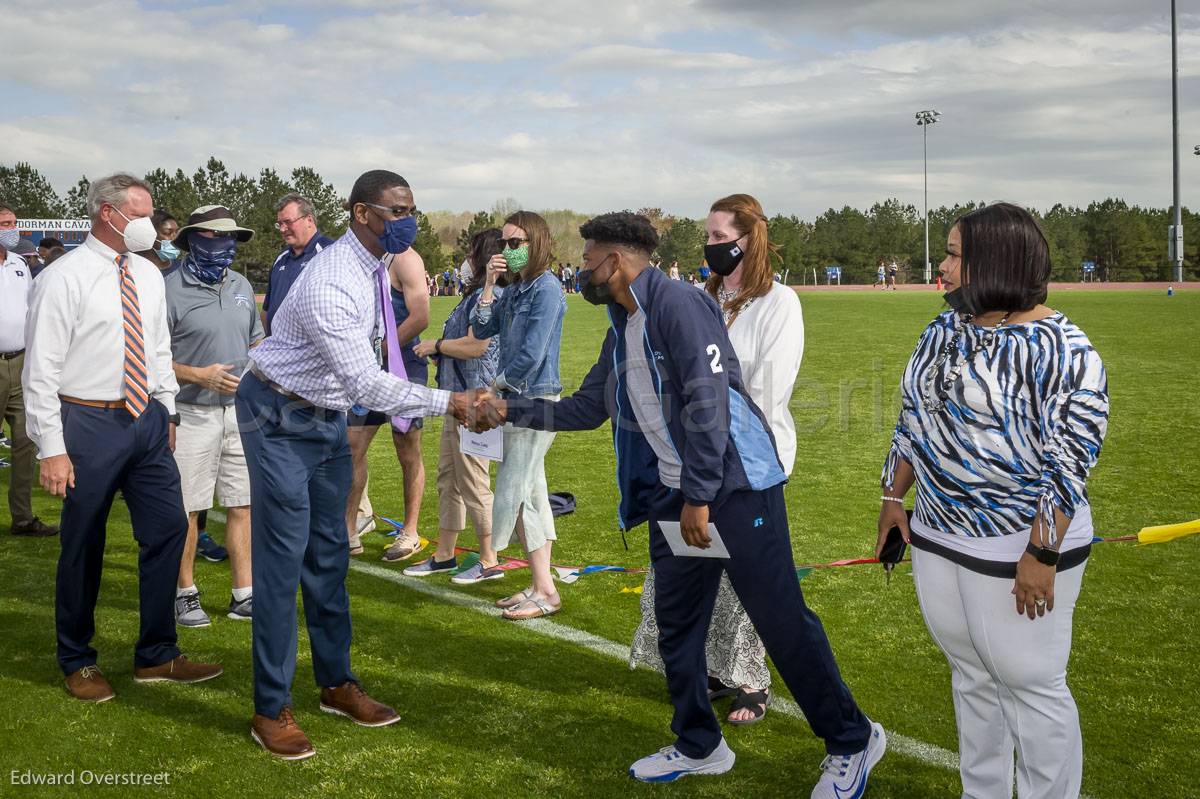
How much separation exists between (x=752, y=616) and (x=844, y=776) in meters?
0.65

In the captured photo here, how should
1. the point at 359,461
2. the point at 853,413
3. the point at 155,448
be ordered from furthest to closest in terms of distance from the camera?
the point at 853,413
the point at 359,461
the point at 155,448

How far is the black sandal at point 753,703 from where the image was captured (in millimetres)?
4426

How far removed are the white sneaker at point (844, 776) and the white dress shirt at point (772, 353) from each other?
113 cm

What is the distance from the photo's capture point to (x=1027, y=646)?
2893 mm

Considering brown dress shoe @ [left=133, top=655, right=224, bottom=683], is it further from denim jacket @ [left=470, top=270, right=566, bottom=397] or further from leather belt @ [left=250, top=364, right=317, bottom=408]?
denim jacket @ [left=470, top=270, right=566, bottom=397]

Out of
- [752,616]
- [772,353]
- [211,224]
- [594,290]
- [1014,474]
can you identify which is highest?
[211,224]

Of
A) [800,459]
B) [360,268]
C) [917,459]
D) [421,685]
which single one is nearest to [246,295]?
[360,268]

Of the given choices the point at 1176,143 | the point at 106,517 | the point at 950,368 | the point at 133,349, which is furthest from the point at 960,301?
the point at 1176,143

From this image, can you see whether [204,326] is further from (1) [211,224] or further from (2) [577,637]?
(2) [577,637]

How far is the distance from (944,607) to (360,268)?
253 centimetres

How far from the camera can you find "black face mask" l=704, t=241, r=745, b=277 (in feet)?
14.3

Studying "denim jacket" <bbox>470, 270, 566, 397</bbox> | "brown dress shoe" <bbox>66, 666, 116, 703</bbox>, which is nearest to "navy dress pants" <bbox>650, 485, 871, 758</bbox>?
"denim jacket" <bbox>470, 270, 566, 397</bbox>

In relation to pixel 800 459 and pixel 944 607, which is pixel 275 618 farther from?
pixel 800 459

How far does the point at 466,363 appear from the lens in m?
6.44
